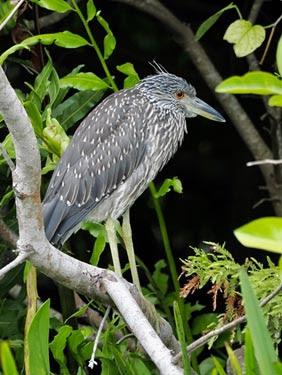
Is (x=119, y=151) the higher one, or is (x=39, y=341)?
(x=119, y=151)

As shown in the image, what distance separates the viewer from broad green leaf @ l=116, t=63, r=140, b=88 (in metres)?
3.74

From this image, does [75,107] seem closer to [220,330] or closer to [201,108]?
[201,108]

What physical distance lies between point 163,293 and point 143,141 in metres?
0.63

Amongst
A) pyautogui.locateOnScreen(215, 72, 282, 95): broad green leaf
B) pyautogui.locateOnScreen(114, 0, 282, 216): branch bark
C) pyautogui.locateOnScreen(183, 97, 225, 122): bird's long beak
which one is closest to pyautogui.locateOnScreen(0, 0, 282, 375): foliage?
pyautogui.locateOnScreen(215, 72, 282, 95): broad green leaf

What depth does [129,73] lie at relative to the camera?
3.80 m

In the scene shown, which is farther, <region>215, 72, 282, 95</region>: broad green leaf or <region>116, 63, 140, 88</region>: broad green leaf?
<region>116, 63, 140, 88</region>: broad green leaf

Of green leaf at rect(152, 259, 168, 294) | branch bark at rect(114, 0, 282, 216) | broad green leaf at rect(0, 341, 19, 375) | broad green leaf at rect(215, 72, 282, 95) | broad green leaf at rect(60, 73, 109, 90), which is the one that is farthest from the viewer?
branch bark at rect(114, 0, 282, 216)

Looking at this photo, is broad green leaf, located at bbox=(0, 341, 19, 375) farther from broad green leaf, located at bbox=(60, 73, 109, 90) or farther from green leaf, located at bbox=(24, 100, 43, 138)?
broad green leaf, located at bbox=(60, 73, 109, 90)

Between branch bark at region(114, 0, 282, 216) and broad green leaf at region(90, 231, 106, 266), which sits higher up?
branch bark at region(114, 0, 282, 216)

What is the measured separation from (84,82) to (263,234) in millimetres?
2005

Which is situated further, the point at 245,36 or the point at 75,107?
the point at 75,107

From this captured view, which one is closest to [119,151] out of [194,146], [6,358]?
[194,146]

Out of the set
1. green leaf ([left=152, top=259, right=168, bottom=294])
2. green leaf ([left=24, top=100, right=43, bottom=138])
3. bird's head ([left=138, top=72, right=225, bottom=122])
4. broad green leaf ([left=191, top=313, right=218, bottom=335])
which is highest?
green leaf ([left=24, top=100, right=43, bottom=138])

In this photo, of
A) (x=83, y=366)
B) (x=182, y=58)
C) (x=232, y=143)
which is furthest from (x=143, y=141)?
(x=232, y=143)
